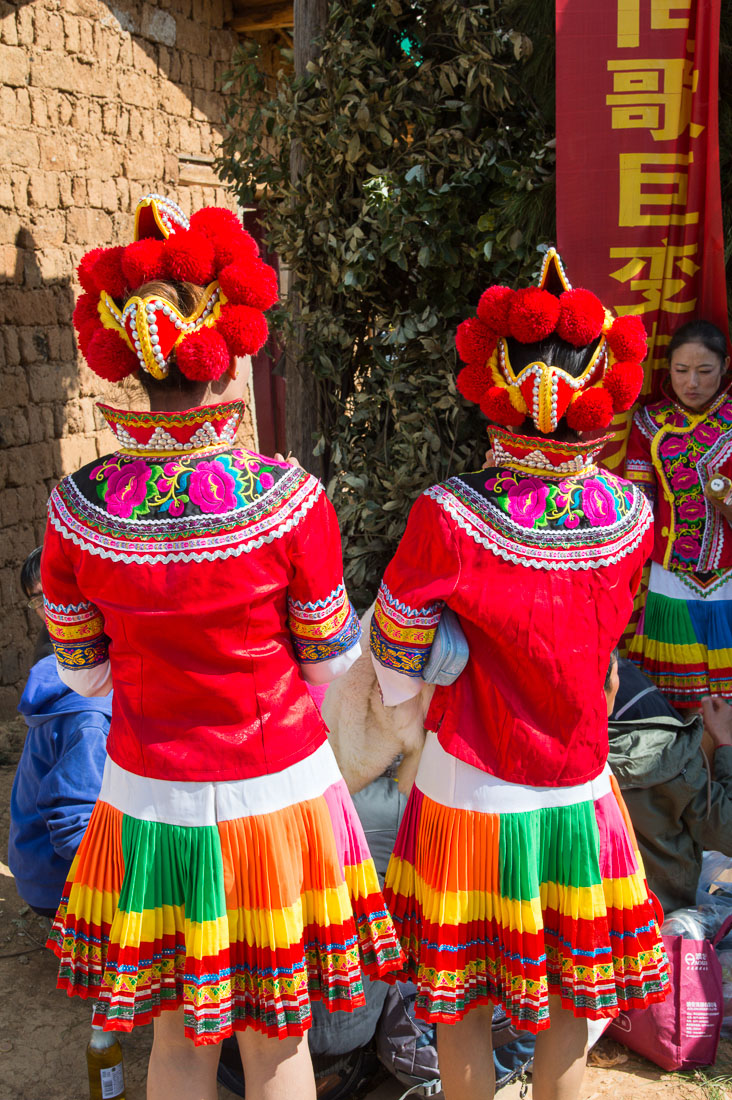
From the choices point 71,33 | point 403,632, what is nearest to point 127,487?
point 403,632

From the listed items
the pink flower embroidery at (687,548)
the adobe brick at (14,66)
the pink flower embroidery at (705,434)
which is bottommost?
the pink flower embroidery at (687,548)

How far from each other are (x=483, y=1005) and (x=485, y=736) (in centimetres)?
59

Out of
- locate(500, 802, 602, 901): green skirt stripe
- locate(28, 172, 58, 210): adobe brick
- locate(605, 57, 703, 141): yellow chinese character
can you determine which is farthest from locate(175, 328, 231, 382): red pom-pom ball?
locate(28, 172, 58, 210): adobe brick

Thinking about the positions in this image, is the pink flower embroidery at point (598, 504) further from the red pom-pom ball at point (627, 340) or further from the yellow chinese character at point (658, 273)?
the yellow chinese character at point (658, 273)

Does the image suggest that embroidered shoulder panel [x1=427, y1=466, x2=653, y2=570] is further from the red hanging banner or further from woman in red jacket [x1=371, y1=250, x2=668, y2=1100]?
the red hanging banner

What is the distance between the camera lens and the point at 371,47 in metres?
4.02

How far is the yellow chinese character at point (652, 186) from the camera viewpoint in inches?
124

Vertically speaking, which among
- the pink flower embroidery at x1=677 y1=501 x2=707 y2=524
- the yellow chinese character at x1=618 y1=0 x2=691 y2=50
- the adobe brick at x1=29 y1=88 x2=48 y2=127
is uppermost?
the adobe brick at x1=29 y1=88 x2=48 y2=127

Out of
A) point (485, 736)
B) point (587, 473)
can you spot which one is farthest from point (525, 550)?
point (485, 736)

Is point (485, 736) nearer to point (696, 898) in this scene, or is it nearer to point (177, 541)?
point (177, 541)

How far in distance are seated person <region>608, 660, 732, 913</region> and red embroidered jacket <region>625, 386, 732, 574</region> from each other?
63 centimetres

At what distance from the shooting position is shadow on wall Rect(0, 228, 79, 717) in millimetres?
4730

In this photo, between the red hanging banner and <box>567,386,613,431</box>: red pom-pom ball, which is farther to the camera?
the red hanging banner

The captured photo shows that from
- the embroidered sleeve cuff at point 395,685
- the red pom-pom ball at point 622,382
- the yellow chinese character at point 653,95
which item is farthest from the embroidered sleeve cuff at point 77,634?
the yellow chinese character at point 653,95
